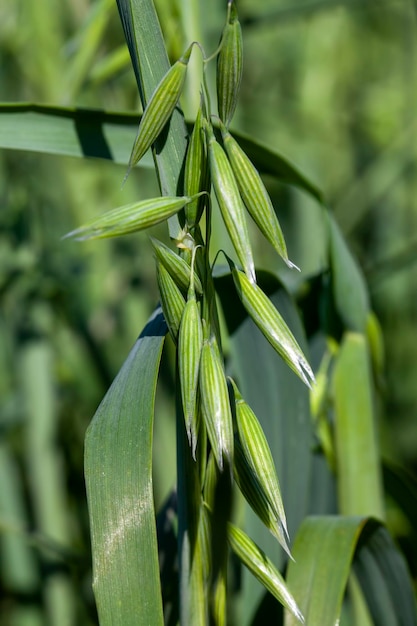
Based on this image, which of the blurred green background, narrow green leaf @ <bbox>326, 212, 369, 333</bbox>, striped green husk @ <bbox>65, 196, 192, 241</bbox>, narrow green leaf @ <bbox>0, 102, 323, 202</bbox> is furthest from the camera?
the blurred green background

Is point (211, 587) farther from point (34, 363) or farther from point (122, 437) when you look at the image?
point (34, 363)

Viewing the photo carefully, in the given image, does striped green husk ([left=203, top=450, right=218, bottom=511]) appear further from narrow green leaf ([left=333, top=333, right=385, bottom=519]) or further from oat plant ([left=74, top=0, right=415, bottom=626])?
narrow green leaf ([left=333, top=333, right=385, bottom=519])

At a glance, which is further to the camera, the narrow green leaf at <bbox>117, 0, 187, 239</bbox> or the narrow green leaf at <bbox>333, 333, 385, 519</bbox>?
the narrow green leaf at <bbox>333, 333, 385, 519</bbox>

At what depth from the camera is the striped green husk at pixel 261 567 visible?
17.5 inches

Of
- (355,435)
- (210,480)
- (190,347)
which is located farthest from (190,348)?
(355,435)

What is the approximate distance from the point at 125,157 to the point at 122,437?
240 mm

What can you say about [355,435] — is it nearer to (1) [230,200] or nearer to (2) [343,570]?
(2) [343,570]

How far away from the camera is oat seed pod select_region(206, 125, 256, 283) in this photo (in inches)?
15.6

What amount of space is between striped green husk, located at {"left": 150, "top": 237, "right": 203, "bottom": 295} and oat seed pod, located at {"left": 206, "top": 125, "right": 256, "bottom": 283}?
0.03m

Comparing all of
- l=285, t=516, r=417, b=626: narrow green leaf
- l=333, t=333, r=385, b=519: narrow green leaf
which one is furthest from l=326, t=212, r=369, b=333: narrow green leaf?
l=285, t=516, r=417, b=626: narrow green leaf

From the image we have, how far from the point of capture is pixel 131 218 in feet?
1.26

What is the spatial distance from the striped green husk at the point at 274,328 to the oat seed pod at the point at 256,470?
0.04 m

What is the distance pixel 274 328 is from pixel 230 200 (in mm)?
73

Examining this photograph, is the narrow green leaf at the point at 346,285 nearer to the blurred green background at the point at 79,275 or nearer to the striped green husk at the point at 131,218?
the blurred green background at the point at 79,275
